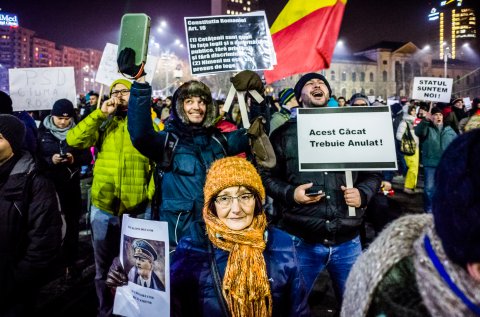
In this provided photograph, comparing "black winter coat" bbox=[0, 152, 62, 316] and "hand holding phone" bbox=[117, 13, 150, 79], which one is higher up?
"hand holding phone" bbox=[117, 13, 150, 79]

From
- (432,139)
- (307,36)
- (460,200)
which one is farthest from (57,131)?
(432,139)

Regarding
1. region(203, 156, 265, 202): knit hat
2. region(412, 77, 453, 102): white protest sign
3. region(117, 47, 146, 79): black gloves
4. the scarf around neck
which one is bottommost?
region(203, 156, 265, 202): knit hat

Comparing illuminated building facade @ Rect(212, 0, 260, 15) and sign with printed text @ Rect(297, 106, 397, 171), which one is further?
illuminated building facade @ Rect(212, 0, 260, 15)

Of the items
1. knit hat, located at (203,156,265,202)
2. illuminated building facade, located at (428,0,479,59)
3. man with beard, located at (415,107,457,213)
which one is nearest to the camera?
knit hat, located at (203,156,265,202)

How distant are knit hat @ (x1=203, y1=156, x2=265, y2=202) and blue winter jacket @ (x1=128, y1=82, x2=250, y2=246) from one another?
66cm

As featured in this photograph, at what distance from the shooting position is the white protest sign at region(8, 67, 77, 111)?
20.5 feet

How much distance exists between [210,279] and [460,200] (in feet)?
4.93

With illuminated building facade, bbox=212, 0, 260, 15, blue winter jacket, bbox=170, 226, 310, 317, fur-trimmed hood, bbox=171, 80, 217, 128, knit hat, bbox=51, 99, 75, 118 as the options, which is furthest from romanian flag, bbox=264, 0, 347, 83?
illuminated building facade, bbox=212, 0, 260, 15

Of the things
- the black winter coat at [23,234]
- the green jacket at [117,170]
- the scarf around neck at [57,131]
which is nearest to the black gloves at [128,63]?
the black winter coat at [23,234]

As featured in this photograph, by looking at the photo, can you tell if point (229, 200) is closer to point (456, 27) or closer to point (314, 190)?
point (314, 190)

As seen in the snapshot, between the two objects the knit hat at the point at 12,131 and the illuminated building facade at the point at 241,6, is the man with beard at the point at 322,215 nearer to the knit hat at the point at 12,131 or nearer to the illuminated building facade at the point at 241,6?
the knit hat at the point at 12,131

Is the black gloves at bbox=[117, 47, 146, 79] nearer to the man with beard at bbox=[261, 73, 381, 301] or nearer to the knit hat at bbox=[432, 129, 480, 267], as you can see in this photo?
the man with beard at bbox=[261, 73, 381, 301]

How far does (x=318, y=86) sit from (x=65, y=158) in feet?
10.3

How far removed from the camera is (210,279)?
218 cm
